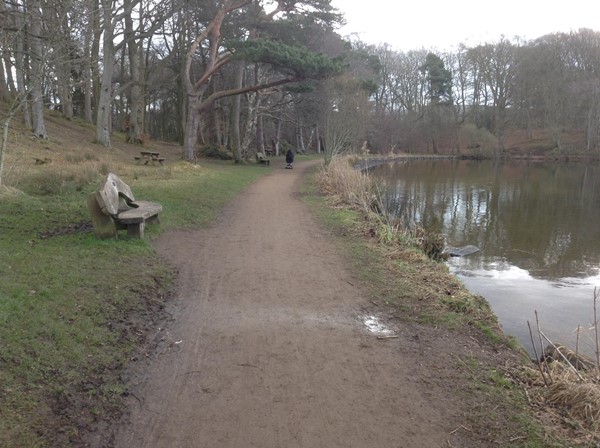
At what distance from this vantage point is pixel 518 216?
1789cm

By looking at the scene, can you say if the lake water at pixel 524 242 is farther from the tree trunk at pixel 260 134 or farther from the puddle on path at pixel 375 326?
the tree trunk at pixel 260 134

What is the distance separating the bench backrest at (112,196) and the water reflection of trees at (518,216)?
802cm

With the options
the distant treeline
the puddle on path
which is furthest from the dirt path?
the distant treeline

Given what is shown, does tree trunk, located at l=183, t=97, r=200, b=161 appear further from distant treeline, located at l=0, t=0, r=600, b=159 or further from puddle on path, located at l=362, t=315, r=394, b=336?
puddle on path, located at l=362, t=315, r=394, b=336

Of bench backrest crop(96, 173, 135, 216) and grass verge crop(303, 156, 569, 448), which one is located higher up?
bench backrest crop(96, 173, 135, 216)

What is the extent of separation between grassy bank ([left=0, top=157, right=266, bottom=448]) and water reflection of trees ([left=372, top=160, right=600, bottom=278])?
8.12 m

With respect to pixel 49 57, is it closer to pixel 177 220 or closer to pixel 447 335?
pixel 177 220

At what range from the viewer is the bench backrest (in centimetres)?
715

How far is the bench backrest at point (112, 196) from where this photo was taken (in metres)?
7.15

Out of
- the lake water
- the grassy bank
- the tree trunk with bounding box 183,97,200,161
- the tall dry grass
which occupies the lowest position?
the lake water

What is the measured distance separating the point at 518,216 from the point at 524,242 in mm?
4772

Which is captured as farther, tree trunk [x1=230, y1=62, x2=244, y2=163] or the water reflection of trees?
tree trunk [x1=230, y1=62, x2=244, y2=163]

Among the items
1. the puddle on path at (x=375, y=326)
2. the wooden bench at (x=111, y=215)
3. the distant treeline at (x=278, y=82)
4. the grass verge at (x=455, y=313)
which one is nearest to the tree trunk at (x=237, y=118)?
the distant treeline at (x=278, y=82)

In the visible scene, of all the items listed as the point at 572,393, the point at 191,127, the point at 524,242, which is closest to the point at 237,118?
the point at 191,127
